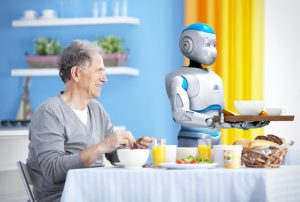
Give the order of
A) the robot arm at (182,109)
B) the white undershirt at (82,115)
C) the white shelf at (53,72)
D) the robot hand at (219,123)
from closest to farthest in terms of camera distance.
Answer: the robot hand at (219,123) → the white undershirt at (82,115) → the robot arm at (182,109) → the white shelf at (53,72)

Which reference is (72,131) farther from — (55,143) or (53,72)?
(53,72)

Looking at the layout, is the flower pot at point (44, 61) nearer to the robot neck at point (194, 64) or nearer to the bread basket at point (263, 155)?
the robot neck at point (194, 64)

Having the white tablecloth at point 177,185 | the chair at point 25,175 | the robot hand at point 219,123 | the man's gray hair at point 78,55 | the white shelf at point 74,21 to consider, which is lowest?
the chair at point 25,175

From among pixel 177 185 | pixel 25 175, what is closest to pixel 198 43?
pixel 25 175

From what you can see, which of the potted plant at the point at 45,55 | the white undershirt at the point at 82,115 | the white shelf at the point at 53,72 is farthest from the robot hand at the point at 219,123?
the potted plant at the point at 45,55

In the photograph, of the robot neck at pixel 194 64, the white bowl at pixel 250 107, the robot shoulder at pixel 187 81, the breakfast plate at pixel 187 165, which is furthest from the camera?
the robot neck at pixel 194 64

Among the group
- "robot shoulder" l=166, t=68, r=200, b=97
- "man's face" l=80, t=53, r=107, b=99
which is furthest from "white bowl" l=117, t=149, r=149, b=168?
"robot shoulder" l=166, t=68, r=200, b=97

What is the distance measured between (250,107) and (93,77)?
771 mm

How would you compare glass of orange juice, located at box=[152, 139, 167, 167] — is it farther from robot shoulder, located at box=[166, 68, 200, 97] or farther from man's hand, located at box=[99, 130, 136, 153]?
robot shoulder, located at box=[166, 68, 200, 97]

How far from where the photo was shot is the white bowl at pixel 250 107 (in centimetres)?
268

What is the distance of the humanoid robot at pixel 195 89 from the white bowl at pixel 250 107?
49 cm

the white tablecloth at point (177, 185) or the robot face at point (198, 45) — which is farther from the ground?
the robot face at point (198, 45)

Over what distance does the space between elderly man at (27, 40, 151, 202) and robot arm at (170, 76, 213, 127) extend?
→ 0.33 metres

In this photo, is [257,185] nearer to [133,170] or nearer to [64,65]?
[133,170]
